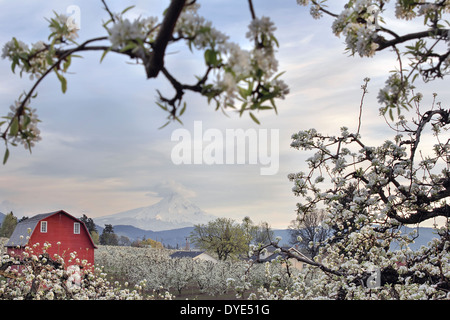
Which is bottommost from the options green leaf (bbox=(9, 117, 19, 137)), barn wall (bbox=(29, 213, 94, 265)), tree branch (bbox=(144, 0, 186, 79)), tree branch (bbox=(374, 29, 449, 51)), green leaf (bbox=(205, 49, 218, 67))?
barn wall (bbox=(29, 213, 94, 265))

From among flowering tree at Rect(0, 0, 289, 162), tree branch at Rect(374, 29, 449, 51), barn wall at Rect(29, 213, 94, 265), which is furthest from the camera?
barn wall at Rect(29, 213, 94, 265)

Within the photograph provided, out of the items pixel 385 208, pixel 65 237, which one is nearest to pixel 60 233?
pixel 65 237

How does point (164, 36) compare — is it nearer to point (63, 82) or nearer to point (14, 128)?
point (63, 82)

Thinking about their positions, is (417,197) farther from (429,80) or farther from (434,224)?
(429,80)

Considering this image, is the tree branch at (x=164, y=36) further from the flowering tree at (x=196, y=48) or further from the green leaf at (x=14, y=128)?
the green leaf at (x=14, y=128)

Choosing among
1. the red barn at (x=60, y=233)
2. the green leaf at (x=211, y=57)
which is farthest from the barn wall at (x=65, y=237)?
the green leaf at (x=211, y=57)

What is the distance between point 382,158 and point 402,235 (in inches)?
57.2

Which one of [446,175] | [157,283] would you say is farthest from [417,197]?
[157,283]

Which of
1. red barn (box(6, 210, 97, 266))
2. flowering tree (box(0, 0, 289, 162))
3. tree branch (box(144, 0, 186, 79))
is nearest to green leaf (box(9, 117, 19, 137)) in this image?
flowering tree (box(0, 0, 289, 162))

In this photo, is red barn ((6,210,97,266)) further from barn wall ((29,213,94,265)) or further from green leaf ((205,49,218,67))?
green leaf ((205,49,218,67))

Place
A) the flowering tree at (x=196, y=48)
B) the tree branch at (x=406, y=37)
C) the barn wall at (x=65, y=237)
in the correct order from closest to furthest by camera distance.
Result: the flowering tree at (x=196, y=48)
the tree branch at (x=406, y=37)
the barn wall at (x=65, y=237)

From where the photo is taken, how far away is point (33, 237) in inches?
916

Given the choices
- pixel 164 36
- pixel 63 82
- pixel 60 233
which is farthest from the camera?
pixel 60 233

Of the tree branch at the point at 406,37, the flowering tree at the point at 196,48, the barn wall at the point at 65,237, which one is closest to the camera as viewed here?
the flowering tree at the point at 196,48
